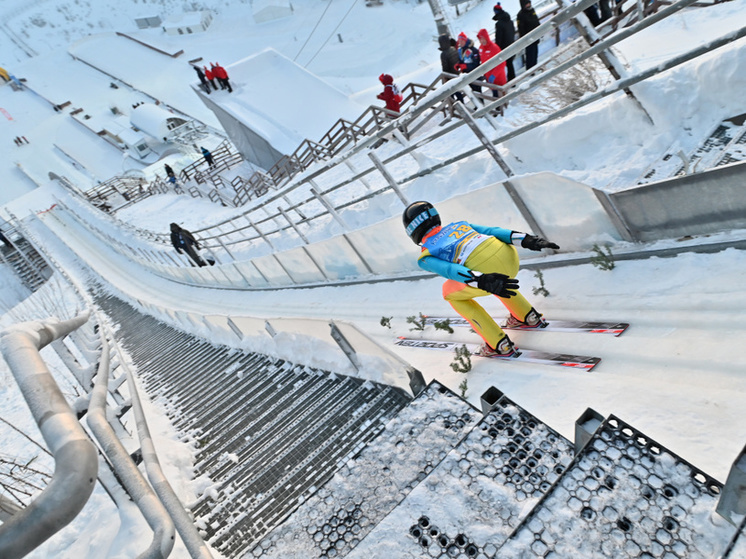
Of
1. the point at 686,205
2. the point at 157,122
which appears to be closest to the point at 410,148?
the point at 686,205

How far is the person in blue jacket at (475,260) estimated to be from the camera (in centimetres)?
369

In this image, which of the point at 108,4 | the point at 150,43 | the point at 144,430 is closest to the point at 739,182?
the point at 144,430

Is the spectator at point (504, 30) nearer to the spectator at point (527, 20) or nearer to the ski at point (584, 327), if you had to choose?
the spectator at point (527, 20)

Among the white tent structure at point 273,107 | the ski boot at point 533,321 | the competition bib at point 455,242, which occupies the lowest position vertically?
the ski boot at point 533,321

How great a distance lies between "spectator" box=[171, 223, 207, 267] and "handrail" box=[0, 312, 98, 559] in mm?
12232

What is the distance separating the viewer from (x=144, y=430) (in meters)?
3.15

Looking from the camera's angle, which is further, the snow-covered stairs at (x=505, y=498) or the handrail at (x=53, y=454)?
the snow-covered stairs at (x=505, y=498)

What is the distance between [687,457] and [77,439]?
2.82m

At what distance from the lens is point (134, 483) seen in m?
2.10

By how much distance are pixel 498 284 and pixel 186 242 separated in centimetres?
1224

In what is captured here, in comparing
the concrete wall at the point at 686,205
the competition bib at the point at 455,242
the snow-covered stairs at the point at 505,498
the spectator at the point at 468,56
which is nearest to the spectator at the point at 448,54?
the spectator at the point at 468,56

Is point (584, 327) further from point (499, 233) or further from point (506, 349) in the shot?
point (499, 233)

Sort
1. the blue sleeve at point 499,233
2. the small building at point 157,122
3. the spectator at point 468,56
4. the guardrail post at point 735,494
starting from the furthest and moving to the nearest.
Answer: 1. the small building at point 157,122
2. the spectator at point 468,56
3. the blue sleeve at point 499,233
4. the guardrail post at point 735,494

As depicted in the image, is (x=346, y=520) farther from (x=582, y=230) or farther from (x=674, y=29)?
(x=674, y=29)
